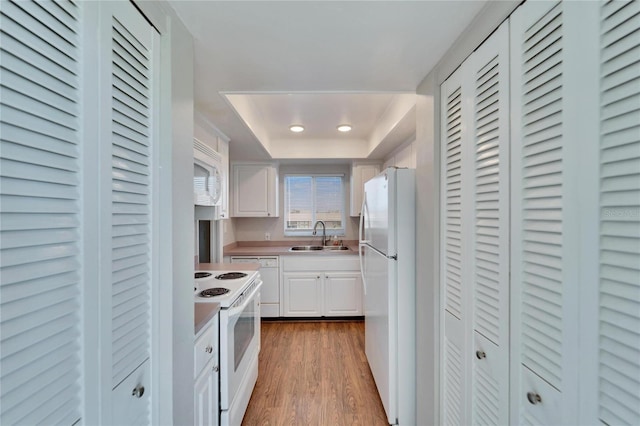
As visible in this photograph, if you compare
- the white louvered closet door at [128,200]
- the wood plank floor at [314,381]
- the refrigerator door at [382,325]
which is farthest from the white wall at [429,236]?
the white louvered closet door at [128,200]

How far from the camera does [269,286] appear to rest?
353cm

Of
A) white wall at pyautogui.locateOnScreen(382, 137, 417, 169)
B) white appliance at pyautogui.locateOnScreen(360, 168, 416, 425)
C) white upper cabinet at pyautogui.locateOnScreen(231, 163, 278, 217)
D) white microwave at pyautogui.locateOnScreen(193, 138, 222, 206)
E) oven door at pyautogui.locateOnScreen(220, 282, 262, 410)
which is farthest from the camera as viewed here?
white upper cabinet at pyautogui.locateOnScreen(231, 163, 278, 217)

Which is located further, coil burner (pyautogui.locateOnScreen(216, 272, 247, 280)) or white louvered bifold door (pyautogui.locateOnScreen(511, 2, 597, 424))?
coil burner (pyautogui.locateOnScreen(216, 272, 247, 280))

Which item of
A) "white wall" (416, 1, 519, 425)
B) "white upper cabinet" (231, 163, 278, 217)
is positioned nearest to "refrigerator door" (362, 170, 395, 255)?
"white wall" (416, 1, 519, 425)

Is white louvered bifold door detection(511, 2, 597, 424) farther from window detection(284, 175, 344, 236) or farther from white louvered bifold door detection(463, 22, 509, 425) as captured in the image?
window detection(284, 175, 344, 236)

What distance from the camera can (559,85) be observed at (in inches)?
27.8

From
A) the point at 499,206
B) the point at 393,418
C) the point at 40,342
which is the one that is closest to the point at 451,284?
the point at 499,206

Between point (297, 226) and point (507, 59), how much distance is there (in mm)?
3606

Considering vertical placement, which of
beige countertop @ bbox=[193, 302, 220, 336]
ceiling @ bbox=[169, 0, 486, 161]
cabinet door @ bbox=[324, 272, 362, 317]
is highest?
ceiling @ bbox=[169, 0, 486, 161]

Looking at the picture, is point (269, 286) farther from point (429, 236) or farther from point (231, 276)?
point (429, 236)

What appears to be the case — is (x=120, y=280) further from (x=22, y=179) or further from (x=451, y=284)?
(x=451, y=284)

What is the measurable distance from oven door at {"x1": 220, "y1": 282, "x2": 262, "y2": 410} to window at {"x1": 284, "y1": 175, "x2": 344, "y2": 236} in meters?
2.20

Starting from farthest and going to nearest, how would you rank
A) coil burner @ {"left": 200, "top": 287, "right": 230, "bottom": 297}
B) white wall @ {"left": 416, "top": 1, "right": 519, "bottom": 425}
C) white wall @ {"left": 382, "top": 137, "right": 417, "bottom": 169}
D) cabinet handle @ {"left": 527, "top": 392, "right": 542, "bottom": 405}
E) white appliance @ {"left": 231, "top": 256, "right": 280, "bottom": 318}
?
white appliance @ {"left": 231, "top": 256, "right": 280, "bottom": 318}
white wall @ {"left": 382, "top": 137, "right": 417, "bottom": 169}
coil burner @ {"left": 200, "top": 287, "right": 230, "bottom": 297}
white wall @ {"left": 416, "top": 1, "right": 519, "bottom": 425}
cabinet handle @ {"left": 527, "top": 392, "right": 542, "bottom": 405}

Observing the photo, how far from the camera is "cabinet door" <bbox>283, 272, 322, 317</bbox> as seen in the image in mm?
3531
